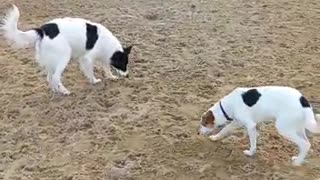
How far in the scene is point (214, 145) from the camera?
514 centimetres

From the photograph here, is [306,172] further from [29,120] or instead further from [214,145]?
[29,120]

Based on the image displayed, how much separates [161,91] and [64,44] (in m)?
0.95

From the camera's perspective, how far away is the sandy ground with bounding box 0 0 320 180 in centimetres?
488

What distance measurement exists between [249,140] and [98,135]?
3.83 feet

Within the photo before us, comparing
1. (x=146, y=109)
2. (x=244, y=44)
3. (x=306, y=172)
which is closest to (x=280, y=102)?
(x=306, y=172)

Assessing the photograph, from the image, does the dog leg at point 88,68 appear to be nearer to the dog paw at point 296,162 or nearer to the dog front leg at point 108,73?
the dog front leg at point 108,73

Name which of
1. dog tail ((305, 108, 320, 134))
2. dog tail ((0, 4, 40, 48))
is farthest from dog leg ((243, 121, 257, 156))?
dog tail ((0, 4, 40, 48))

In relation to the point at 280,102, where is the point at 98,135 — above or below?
below

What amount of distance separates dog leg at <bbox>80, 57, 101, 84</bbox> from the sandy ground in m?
0.08

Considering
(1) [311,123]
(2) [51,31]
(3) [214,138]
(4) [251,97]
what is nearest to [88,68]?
(2) [51,31]

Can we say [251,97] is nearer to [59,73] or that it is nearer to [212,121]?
[212,121]

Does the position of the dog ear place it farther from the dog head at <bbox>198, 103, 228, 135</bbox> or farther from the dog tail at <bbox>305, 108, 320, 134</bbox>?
the dog tail at <bbox>305, 108, 320, 134</bbox>

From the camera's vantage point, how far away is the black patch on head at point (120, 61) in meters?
6.32

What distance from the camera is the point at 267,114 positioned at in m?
4.79
